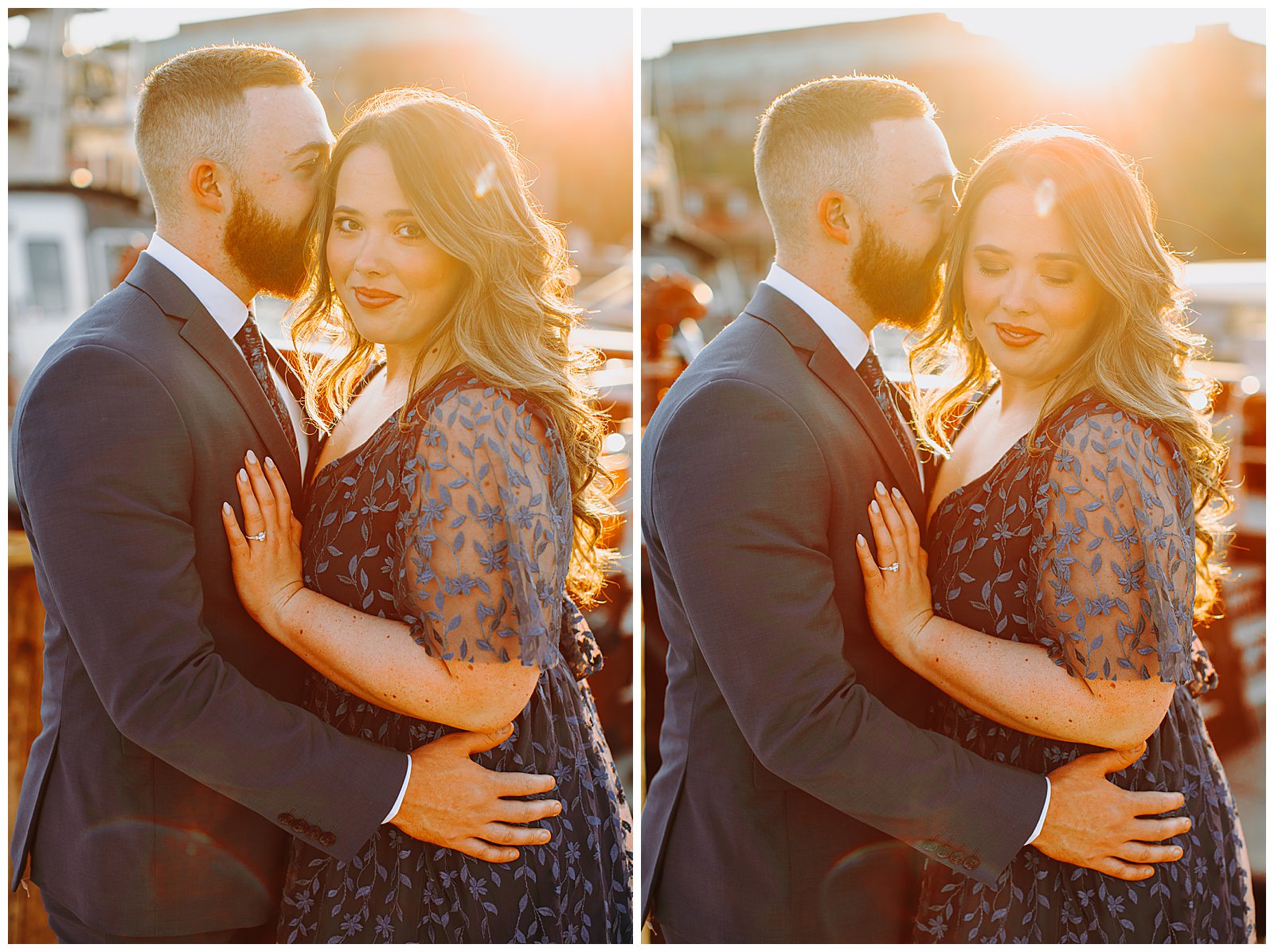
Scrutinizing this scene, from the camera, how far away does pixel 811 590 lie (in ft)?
5.89

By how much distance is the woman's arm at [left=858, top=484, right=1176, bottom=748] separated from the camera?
5.90 ft

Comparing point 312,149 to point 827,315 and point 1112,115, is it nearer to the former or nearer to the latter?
point 827,315

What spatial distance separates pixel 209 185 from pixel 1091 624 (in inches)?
68.6

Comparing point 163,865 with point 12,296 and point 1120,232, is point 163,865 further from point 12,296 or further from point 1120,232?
point 1120,232

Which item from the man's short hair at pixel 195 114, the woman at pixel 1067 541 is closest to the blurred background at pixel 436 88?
the man's short hair at pixel 195 114

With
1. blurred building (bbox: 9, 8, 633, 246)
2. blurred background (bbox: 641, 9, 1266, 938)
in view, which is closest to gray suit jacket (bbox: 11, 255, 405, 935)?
blurred building (bbox: 9, 8, 633, 246)

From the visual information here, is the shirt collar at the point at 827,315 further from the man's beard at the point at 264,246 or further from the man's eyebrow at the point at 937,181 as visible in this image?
the man's beard at the point at 264,246

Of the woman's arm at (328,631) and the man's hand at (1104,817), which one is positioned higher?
Answer: the woman's arm at (328,631)

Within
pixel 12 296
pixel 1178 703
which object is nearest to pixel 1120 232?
pixel 1178 703

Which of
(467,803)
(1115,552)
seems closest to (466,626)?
(467,803)

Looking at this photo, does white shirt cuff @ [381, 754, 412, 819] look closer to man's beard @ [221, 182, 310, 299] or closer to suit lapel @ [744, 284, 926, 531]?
suit lapel @ [744, 284, 926, 531]

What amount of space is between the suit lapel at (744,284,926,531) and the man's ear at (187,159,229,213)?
0.99m

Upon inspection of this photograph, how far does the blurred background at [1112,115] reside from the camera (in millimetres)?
2129

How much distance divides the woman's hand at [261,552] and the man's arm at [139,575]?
77mm
